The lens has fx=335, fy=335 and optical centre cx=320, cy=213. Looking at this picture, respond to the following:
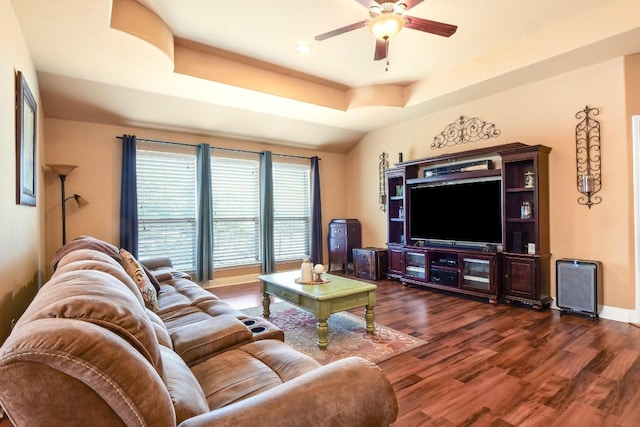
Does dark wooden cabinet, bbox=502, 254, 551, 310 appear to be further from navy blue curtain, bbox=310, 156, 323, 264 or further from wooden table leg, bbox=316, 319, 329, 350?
navy blue curtain, bbox=310, 156, 323, 264

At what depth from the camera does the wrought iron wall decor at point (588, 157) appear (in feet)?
12.2

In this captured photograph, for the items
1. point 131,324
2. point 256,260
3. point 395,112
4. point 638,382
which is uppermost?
point 395,112

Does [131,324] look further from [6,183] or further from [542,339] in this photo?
[542,339]

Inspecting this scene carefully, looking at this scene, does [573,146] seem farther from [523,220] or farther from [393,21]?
[393,21]

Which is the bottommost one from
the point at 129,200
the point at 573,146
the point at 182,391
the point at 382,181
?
the point at 182,391

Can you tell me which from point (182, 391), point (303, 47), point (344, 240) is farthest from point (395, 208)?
point (182, 391)

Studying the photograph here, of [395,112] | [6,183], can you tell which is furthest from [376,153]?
[6,183]

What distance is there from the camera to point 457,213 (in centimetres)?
482

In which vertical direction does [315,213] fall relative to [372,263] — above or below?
above

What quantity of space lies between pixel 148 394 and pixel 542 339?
135 inches

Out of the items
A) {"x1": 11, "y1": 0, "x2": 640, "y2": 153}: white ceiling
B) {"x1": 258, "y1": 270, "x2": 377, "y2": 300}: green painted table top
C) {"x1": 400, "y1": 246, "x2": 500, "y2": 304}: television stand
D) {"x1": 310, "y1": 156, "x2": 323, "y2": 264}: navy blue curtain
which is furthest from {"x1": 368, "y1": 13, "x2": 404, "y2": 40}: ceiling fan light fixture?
{"x1": 310, "y1": 156, "x2": 323, "y2": 264}: navy blue curtain

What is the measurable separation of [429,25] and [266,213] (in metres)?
4.06

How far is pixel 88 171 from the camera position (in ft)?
15.2

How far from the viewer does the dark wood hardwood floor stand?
1.98m
